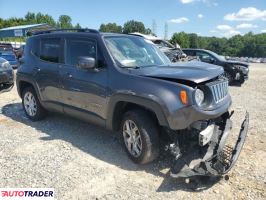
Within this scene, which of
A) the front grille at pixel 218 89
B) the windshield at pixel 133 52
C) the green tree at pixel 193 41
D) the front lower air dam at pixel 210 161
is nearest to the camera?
the front lower air dam at pixel 210 161

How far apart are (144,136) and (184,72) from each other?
1.03 metres

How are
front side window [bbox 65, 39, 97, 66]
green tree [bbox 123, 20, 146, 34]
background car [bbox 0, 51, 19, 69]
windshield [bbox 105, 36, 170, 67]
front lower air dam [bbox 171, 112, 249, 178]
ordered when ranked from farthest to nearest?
1. green tree [bbox 123, 20, 146, 34]
2. background car [bbox 0, 51, 19, 69]
3. front side window [bbox 65, 39, 97, 66]
4. windshield [bbox 105, 36, 170, 67]
5. front lower air dam [bbox 171, 112, 249, 178]

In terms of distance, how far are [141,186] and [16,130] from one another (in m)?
3.43

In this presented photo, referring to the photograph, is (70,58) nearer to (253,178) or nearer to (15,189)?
(15,189)

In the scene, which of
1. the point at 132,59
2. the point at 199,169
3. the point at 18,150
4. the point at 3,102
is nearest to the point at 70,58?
the point at 132,59

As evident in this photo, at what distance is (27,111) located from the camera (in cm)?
726

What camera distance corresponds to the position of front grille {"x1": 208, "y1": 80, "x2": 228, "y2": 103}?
441cm

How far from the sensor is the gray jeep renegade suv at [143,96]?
413 centimetres

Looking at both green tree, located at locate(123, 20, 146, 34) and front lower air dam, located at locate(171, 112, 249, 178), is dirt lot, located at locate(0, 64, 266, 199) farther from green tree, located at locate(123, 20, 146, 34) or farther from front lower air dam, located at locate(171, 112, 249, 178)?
green tree, located at locate(123, 20, 146, 34)

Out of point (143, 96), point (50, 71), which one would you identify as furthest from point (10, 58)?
point (143, 96)

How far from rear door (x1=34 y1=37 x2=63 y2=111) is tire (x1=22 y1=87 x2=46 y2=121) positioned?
0.44 meters


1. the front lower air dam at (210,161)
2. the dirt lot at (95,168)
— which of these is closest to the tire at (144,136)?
the dirt lot at (95,168)

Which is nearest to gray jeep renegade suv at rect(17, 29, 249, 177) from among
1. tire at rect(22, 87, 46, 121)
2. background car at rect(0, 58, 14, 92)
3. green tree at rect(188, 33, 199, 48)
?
tire at rect(22, 87, 46, 121)
